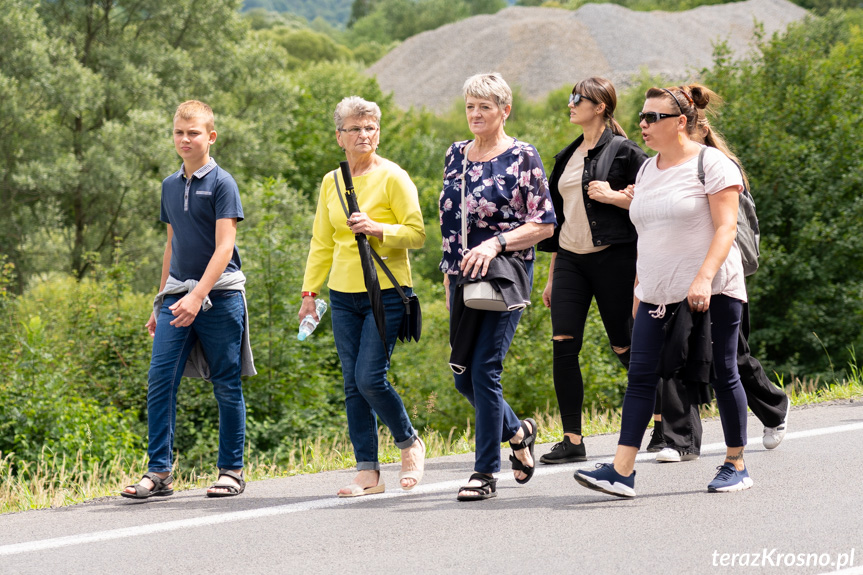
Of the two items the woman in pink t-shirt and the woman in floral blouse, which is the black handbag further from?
the woman in pink t-shirt

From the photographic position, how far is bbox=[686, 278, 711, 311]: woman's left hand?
4.27 metres

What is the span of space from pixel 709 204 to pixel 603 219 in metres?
1.01

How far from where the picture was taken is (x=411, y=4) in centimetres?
11906

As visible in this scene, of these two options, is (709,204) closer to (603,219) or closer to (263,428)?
(603,219)

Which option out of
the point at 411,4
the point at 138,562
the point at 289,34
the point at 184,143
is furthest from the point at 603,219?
the point at 411,4

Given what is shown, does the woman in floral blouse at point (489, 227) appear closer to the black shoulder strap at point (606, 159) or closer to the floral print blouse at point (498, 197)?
the floral print blouse at point (498, 197)

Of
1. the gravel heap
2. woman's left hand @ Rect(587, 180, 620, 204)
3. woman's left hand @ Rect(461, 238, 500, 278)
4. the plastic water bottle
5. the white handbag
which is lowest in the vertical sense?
the plastic water bottle

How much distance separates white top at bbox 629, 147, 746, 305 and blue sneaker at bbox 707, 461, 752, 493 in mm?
840

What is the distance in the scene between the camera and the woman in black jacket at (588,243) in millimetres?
5383

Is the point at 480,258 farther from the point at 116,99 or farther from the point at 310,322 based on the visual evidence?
the point at 116,99

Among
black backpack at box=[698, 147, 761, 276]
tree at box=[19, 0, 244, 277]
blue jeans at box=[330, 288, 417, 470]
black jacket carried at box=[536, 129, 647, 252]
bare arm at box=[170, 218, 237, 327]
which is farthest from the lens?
tree at box=[19, 0, 244, 277]

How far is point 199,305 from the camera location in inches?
193

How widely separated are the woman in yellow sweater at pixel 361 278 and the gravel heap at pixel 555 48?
198ft

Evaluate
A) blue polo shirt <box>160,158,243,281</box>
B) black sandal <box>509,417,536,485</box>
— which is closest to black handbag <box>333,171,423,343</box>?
blue polo shirt <box>160,158,243,281</box>
